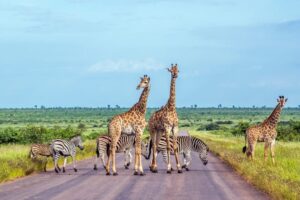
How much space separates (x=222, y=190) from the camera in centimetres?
1791

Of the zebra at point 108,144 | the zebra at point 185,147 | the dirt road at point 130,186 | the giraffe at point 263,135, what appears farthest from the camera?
the giraffe at point 263,135

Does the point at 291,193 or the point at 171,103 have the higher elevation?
the point at 171,103

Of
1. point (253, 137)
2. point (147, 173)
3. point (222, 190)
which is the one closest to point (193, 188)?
point (222, 190)

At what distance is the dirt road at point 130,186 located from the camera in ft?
54.0

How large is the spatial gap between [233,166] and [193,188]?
321 inches

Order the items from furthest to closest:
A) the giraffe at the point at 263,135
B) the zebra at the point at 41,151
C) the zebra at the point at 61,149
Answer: the giraffe at the point at 263,135, the zebra at the point at 41,151, the zebra at the point at 61,149

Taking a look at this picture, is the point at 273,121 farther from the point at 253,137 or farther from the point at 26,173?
the point at 26,173

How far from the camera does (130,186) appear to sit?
61.7ft

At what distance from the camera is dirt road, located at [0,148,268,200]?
16.5 meters

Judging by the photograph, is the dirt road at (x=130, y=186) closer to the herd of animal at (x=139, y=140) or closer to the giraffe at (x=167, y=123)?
the herd of animal at (x=139, y=140)

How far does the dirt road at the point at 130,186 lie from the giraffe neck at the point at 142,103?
2.14m

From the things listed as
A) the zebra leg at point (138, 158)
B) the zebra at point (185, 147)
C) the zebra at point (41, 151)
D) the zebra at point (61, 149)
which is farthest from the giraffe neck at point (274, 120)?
the zebra at point (41, 151)

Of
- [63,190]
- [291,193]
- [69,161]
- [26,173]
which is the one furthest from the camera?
[69,161]

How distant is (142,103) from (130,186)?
19.5ft
